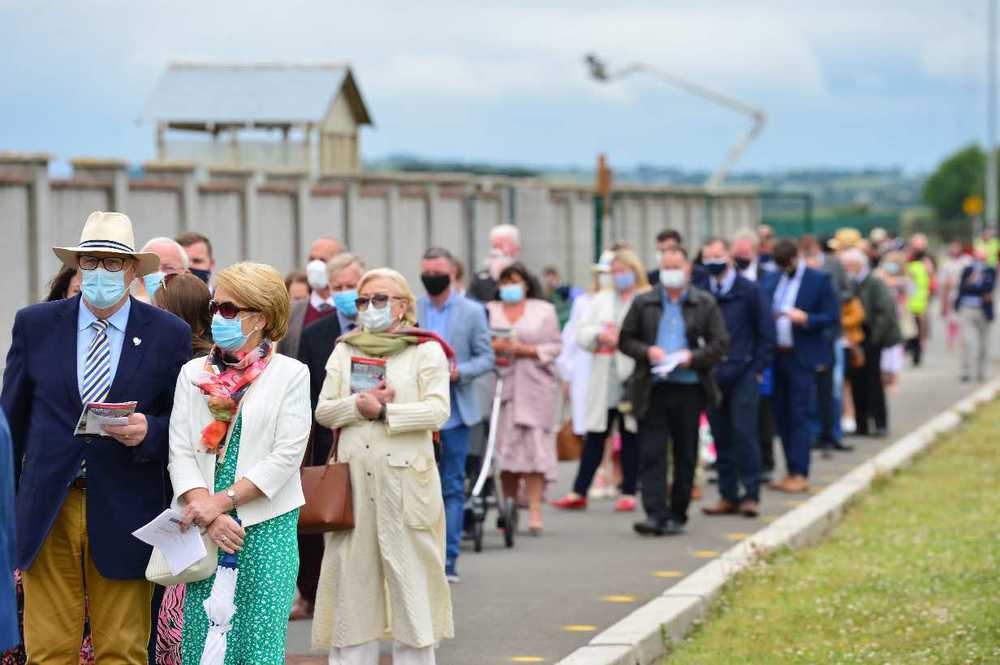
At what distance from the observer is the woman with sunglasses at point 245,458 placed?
6.75 metres

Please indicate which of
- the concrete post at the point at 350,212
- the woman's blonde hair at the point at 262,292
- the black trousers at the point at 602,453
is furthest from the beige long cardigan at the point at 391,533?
the concrete post at the point at 350,212

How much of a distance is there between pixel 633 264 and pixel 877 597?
4565 millimetres

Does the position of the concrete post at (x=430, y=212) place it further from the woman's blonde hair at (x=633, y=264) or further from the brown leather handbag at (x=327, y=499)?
the brown leather handbag at (x=327, y=499)

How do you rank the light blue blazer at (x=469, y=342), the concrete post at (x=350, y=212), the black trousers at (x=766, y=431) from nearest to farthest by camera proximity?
the light blue blazer at (x=469, y=342), the black trousers at (x=766, y=431), the concrete post at (x=350, y=212)

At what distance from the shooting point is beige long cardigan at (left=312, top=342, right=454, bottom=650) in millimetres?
8328

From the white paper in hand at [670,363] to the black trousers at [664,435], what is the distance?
19cm

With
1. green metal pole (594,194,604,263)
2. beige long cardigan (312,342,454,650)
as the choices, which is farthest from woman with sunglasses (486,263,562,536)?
green metal pole (594,194,604,263)

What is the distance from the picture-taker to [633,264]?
14.6 meters

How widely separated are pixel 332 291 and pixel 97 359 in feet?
11.3

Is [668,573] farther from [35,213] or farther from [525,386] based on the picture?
[35,213]

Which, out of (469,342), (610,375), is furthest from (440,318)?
(610,375)

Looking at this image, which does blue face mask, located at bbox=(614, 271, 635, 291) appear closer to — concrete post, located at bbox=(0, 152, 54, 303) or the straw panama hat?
concrete post, located at bbox=(0, 152, 54, 303)

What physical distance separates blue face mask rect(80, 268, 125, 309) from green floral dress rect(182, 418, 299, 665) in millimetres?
584

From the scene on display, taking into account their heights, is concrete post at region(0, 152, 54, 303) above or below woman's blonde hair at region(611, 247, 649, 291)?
above
